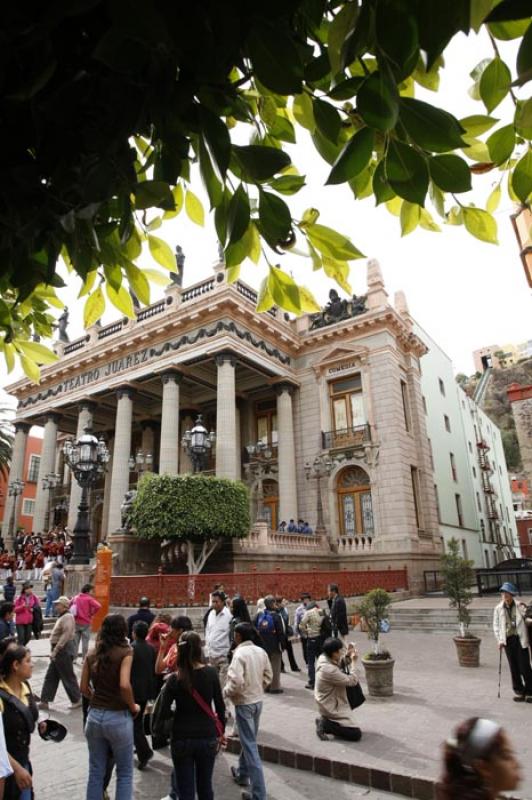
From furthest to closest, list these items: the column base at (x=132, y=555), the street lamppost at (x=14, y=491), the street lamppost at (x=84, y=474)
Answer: the street lamppost at (x=14, y=491), the column base at (x=132, y=555), the street lamppost at (x=84, y=474)

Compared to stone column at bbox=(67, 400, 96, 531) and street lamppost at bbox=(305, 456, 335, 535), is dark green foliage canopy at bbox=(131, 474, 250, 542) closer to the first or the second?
street lamppost at bbox=(305, 456, 335, 535)

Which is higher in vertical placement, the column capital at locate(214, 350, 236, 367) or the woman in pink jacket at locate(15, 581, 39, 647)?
the column capital at locate(214, 350, 236, 367)

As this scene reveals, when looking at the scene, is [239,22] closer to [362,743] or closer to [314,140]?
[314,140]

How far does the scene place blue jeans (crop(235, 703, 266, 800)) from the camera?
501 centimetres

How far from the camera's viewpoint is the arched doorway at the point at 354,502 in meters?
24.6

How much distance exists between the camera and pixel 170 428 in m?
24.5

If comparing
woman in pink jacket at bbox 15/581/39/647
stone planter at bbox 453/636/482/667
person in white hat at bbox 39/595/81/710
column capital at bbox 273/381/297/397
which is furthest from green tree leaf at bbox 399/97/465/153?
column capital at bbox 273/381/297/397

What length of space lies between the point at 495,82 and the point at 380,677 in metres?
8.85

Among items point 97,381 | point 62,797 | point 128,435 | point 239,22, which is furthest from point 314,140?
point 97,381

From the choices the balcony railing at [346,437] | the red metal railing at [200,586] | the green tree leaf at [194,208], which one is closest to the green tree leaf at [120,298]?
the green tree leaf at [194,208]

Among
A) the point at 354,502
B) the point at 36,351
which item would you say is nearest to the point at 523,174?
the point at 36,351

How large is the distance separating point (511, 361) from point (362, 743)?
10197cm

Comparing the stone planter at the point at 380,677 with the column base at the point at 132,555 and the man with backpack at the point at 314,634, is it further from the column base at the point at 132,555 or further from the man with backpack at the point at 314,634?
the column base at the point at 132,555

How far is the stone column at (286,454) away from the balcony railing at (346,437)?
1723mm
